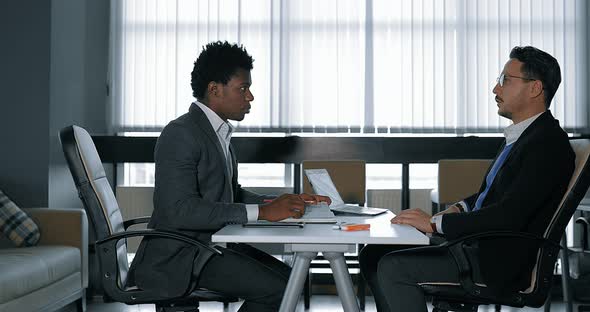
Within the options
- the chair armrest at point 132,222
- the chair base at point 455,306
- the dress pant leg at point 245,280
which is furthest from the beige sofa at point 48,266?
the chair base at point 455,306

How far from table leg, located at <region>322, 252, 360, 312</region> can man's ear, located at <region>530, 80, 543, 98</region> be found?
3.16 feet

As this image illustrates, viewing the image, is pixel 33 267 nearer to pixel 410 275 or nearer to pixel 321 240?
pixel 410 275

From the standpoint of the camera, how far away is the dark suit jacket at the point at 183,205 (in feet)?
8.11

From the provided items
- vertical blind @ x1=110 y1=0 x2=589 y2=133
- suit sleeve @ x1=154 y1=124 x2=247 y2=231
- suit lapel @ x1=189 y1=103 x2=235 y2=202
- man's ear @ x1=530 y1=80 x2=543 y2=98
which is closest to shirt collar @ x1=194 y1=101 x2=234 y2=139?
suit lapel @ x1=189 y1=103 x2=235 y2=202

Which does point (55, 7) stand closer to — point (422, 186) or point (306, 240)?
point (422, 186)

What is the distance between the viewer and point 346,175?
4789 mm

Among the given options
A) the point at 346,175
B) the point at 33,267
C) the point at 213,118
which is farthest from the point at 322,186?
the point at 346,175

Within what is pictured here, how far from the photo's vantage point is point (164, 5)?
5.94 m

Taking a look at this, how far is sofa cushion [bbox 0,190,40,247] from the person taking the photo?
13.4ft

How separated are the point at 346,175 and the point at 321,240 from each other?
9.12ft

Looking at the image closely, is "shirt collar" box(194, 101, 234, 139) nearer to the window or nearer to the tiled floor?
the tiled floor

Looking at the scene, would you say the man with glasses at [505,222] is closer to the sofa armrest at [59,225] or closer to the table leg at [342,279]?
the table leg at [342,279]

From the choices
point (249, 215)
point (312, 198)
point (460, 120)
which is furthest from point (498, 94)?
point (460, 120)

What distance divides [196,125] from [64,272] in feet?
6.03
